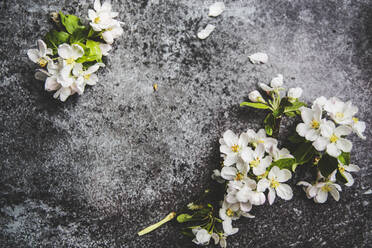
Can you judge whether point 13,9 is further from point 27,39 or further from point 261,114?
point 261,114

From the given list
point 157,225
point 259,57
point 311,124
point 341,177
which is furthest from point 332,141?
point 157,225

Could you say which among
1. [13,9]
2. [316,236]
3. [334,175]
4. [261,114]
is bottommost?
[316,236]

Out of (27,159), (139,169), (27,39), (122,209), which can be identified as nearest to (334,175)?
(139,169)

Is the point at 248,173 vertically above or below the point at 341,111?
below

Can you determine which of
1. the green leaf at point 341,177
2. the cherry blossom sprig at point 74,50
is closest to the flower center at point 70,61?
the cherry blossom sprig at point 74,50

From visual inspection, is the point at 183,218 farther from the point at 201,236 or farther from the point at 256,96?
the point at 256,96
